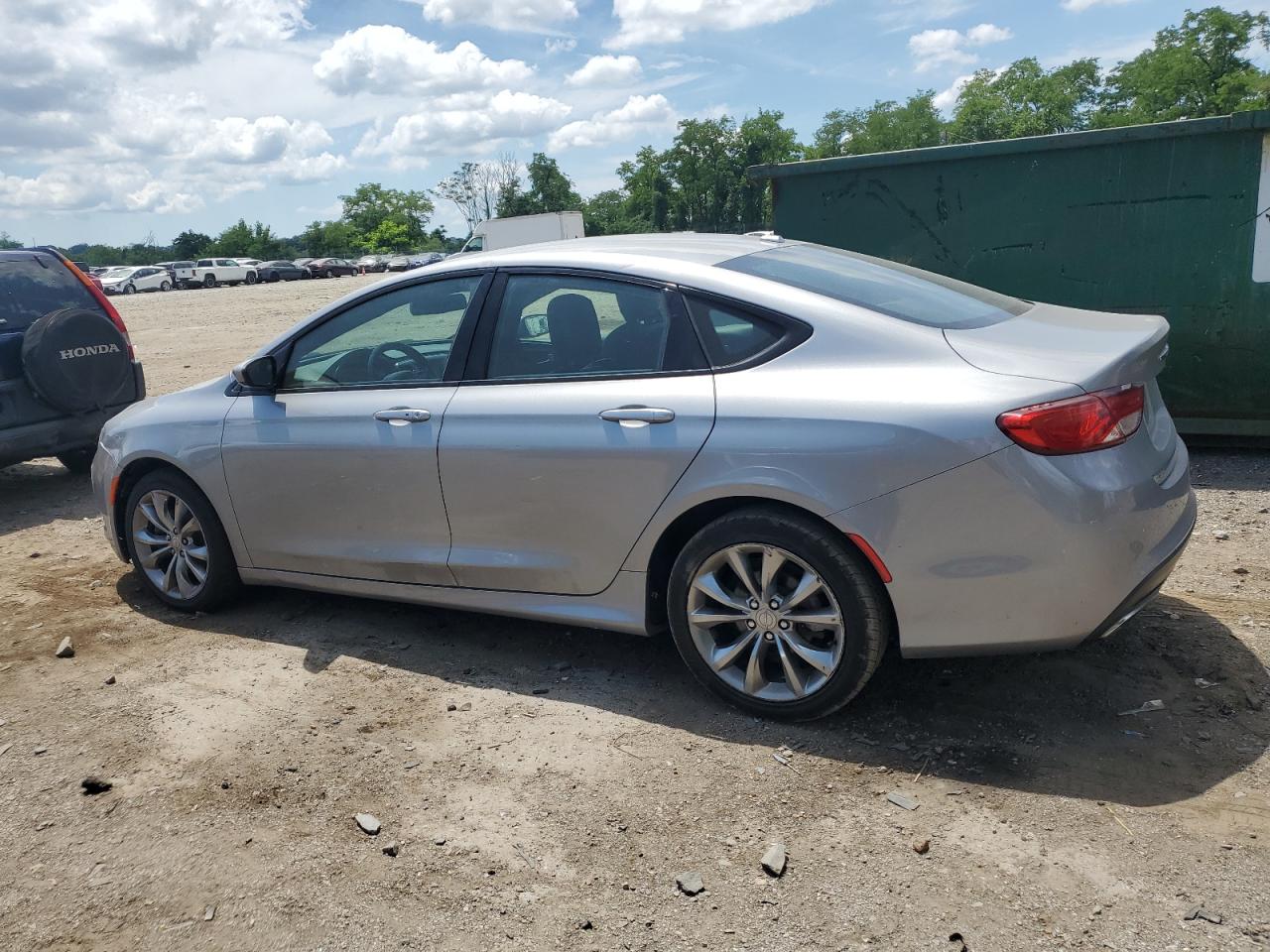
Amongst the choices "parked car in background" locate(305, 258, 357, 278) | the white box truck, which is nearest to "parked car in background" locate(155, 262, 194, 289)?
"parked car in background" locate(305, 258, 357, 278)

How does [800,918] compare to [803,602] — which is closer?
[800,918]

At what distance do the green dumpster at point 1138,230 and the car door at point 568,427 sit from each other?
12.8 ft

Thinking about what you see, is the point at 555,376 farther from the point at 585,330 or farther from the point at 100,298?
the point at 100,298

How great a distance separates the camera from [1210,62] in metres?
64.8

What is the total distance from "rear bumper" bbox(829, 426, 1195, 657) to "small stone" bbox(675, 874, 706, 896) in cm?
101

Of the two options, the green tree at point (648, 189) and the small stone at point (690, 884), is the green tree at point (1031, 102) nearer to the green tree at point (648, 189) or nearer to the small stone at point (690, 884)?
the green tree at point (648, 189)

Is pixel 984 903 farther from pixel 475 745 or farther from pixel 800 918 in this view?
pixel 475 745

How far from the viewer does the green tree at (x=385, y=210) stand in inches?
4210

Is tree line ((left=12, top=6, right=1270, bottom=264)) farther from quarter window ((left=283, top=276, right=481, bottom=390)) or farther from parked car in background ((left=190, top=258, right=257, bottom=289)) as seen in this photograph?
quarter window ((left=283, top=276, right=481, bottom=390))

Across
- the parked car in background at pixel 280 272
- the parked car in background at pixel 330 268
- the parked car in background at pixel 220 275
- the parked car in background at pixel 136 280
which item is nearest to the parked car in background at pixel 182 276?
the parked car in background at pixel 220 275

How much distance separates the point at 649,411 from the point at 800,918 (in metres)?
1.71

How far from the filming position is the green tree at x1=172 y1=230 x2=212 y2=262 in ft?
328

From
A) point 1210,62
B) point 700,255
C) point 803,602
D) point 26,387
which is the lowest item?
point 803,602

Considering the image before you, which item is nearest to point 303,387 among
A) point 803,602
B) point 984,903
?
point 803,602
